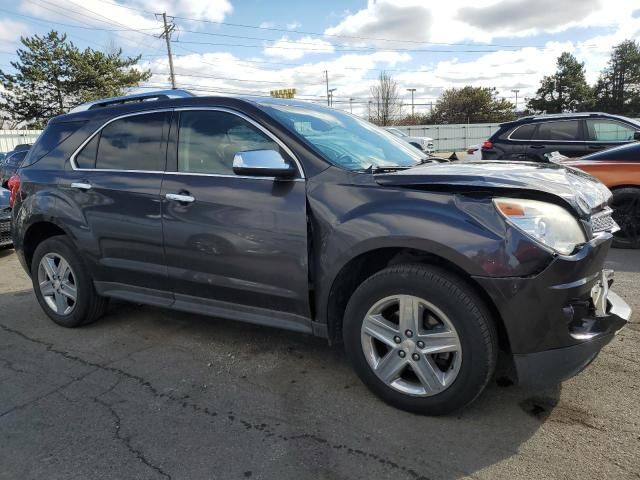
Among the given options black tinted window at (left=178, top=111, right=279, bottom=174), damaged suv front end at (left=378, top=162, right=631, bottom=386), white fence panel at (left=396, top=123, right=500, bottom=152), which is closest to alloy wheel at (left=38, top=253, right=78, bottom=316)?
black tinted window at (left=178, top=111, right=279, bottom=174)

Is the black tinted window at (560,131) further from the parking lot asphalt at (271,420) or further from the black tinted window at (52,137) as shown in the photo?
Result: the black tinted window at (52,137)

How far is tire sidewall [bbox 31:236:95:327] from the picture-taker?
13.5ft

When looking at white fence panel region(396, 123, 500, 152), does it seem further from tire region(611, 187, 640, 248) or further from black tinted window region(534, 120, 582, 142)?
tire region(611, 187, 640, 248)

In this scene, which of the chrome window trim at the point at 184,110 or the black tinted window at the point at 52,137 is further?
the black tinted window at the point at 52,137

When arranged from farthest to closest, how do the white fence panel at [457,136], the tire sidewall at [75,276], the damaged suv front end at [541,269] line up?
the white fence panel at [457,136], the tire sidewall at [75,276], the damaged suv front end at [541,269]

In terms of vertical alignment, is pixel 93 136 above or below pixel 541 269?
above

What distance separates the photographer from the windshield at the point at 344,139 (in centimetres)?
315

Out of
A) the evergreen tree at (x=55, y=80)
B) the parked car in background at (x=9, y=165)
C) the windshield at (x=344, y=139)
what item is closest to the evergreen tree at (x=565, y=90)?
the evergreen tree at (x=55, y=80)

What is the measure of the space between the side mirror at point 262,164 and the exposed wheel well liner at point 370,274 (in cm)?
67

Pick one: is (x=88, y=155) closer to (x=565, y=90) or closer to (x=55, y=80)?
(x=55, y=80)

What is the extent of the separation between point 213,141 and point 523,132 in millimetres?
7561

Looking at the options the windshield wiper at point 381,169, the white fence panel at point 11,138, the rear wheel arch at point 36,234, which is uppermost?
the white fence panel at point 11,138

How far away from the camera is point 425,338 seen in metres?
2.62

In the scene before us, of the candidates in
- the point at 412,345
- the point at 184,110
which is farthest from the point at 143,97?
the point at 412,345
